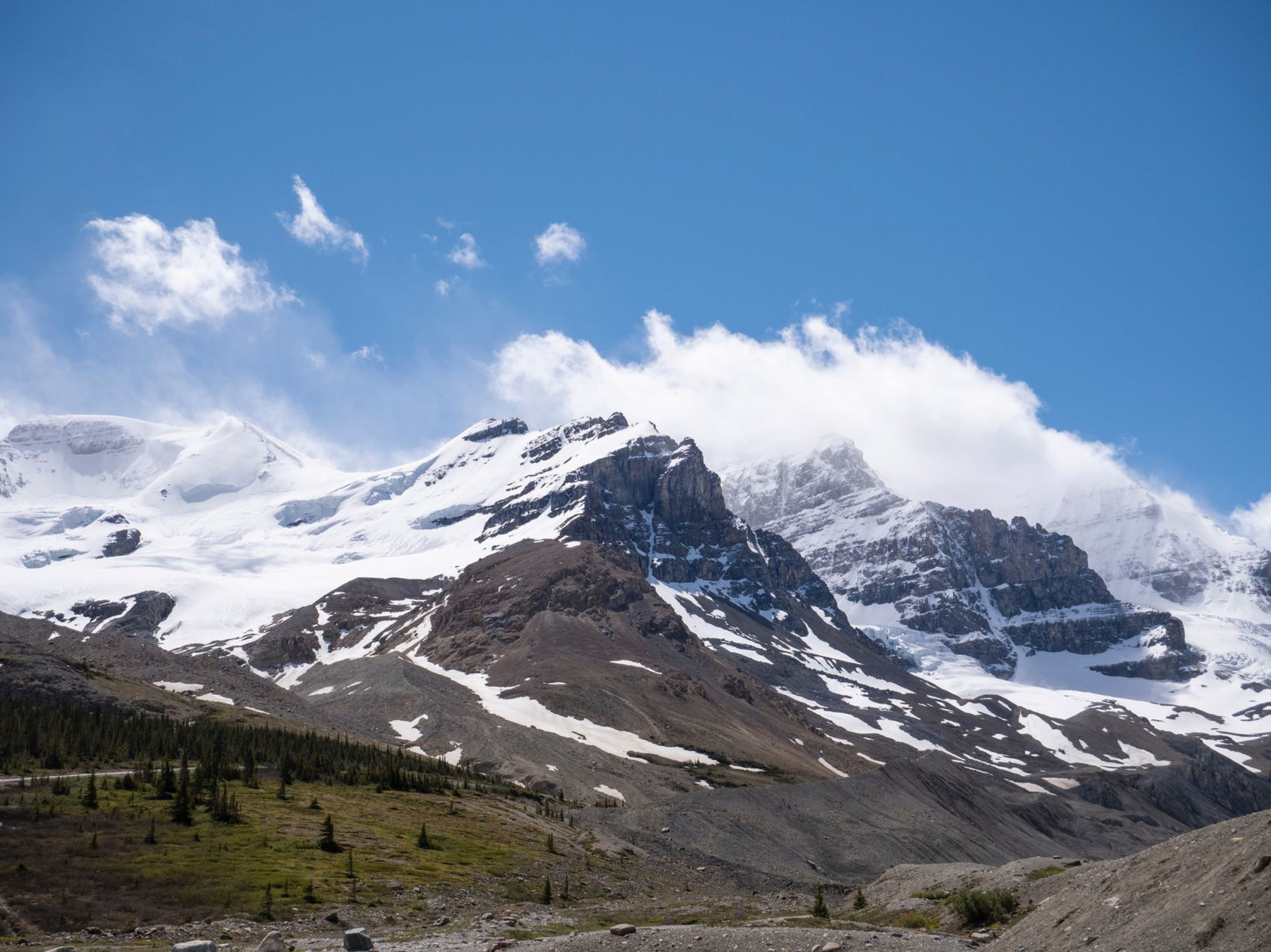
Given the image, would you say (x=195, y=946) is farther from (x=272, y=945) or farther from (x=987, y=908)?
(x=987, y=908)

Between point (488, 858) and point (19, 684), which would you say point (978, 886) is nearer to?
point (488, 858)

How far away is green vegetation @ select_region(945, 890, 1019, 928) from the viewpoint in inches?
1540

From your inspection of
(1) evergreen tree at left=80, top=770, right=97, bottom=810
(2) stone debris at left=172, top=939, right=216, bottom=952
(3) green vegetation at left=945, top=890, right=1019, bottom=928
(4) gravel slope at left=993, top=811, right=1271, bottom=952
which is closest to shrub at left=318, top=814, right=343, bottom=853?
(1) evergreen tree at left=80, top=770, right=97, bottom=810

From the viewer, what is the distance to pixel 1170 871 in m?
27.4

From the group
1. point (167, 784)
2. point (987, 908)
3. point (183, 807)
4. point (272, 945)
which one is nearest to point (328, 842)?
point (183, 807)

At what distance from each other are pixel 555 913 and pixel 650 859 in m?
32.6

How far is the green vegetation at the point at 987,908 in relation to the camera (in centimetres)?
3912

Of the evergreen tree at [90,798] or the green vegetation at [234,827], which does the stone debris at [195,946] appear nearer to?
the green vegetation at [234,827]

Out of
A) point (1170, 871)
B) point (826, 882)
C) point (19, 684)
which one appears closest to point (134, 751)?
point (19, 684)

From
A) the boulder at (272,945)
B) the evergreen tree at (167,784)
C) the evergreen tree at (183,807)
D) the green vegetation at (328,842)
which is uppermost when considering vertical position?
the evergreen tree at (167,784)

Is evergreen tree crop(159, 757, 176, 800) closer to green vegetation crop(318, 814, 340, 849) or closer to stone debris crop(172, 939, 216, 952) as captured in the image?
green vegetation crop(318, 814, 340, 849)

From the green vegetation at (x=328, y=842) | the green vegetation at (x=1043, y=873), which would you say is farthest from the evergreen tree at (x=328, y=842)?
the green vegetation at (x=1043, y=873)

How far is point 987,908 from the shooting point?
39.4 meters

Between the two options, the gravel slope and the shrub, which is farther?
the shrub
